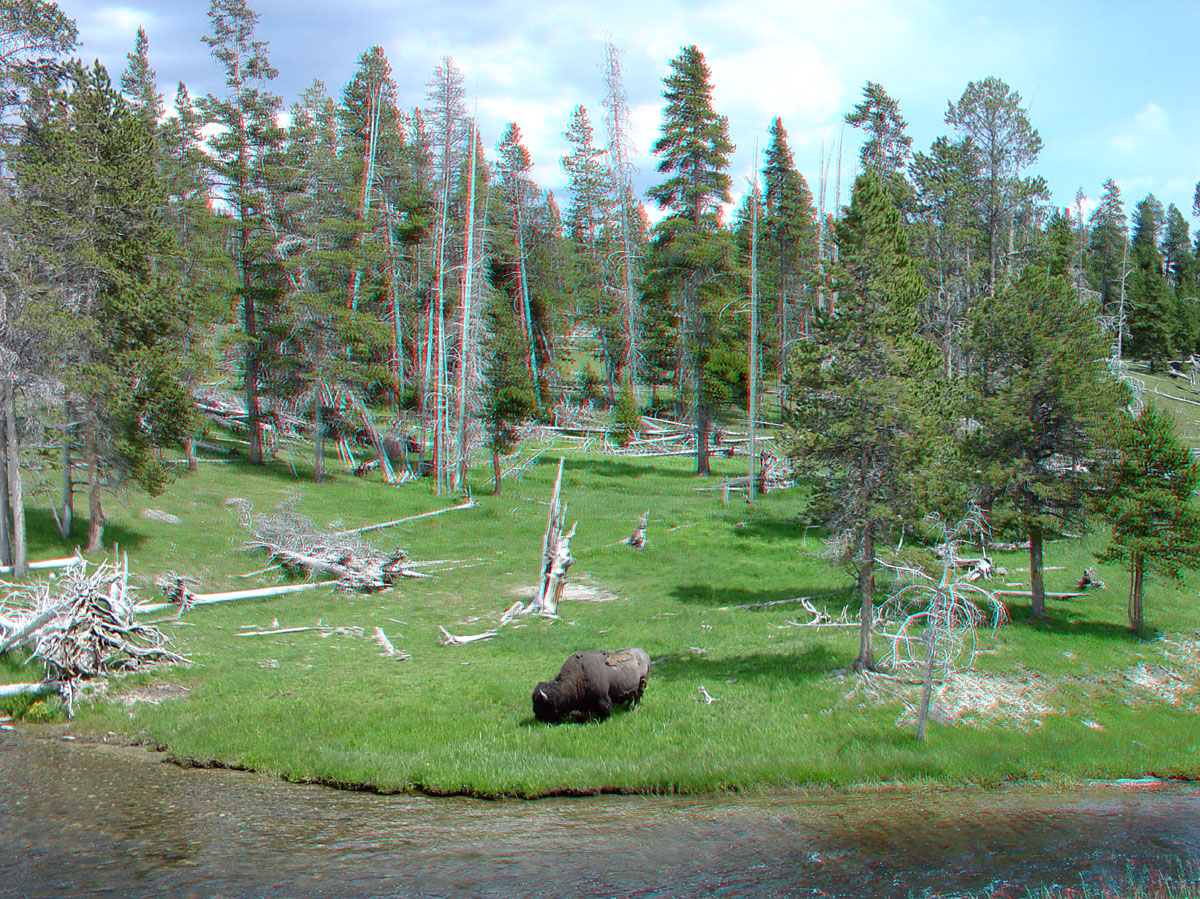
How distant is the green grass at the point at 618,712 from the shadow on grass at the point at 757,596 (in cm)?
11

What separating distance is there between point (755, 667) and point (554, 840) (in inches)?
356

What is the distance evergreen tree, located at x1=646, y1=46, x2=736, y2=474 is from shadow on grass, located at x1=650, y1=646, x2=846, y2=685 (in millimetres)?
28515

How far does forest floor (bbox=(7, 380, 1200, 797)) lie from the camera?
570 inches

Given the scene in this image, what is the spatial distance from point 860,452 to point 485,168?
140ft

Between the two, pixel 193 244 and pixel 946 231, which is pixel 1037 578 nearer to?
pixel 946 231

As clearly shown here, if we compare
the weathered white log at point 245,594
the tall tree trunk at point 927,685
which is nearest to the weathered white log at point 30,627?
the weathered white log at point 245,594

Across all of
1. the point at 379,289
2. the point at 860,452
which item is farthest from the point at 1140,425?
the point at 379,289

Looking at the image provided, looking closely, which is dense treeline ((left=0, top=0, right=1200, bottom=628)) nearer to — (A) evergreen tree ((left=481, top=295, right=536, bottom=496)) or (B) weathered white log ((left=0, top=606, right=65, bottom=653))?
(A) evergreen tree ((left=481, top=295, right=536, bottom=496))

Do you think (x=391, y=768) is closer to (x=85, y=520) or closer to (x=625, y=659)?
(x=625, y=659)

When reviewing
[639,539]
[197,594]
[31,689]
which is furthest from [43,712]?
[639,539]

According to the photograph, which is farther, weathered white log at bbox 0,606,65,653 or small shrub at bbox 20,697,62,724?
weathered white log at bbox 0,606,65,653

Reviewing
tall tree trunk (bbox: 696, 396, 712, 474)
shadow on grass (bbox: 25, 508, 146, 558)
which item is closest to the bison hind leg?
shadow on grass (bbox: 25, 508, 146, 558)

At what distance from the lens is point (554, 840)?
1162 centimetres

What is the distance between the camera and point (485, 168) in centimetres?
5528
